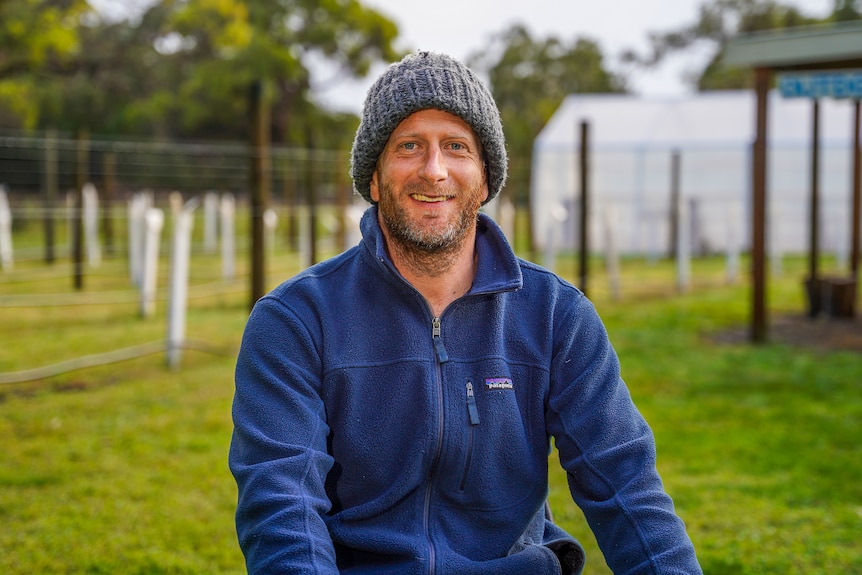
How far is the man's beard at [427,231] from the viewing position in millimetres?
2283

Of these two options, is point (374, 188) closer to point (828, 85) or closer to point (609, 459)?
point (609, 459)

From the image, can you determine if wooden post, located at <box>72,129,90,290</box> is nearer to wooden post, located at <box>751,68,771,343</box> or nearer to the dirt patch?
the dirt patch

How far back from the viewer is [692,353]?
332 inches

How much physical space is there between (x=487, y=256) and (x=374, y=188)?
316 mm

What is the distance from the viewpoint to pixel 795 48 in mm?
8836

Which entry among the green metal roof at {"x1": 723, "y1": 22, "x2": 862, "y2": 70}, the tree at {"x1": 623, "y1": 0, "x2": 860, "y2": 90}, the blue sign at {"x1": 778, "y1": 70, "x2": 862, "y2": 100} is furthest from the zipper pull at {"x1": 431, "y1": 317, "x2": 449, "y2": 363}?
the tree at {"x1": 623, "y1": 0, "x2": 860, "y2": 90}

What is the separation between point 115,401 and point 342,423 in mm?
4655

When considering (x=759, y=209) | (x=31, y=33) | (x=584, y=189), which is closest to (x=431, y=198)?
(x=759, y=209)

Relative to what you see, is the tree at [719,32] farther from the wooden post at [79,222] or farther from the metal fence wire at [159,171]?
the wooden post at [79,222]

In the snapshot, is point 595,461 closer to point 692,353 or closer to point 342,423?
point 342,423

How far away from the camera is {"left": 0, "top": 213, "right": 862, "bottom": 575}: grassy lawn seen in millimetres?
4008

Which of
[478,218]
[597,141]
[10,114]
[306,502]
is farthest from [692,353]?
[10,114]

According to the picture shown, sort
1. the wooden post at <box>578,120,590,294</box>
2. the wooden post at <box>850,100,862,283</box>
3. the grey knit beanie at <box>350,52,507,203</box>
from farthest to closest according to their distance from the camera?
the wooden post at <box>850,100,862,283</box>, the wooden post at <box>578,120,590,294</box>, the grey knit beanie at <box>350,52,507,203</box>

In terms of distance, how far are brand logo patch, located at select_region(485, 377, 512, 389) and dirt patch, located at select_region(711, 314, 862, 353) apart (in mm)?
7145
